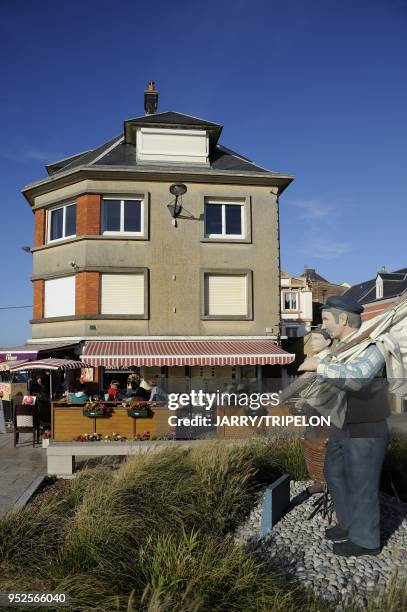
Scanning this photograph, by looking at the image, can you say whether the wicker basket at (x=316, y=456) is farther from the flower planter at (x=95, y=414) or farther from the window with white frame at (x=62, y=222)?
the window with white frame at (x=62, y=222)

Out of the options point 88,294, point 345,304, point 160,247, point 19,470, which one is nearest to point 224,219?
point 160,247

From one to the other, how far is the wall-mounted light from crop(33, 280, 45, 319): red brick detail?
578 centimetres

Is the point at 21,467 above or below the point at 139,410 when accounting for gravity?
below

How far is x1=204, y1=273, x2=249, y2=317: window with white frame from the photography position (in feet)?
66.1

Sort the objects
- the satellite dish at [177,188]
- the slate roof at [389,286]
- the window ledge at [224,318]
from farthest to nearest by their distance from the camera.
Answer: the slate roof at [389,286], the window ledge at [224,318], the satellite dish at [177,188]

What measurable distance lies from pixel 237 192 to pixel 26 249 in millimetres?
9434

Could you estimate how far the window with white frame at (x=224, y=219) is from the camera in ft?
68.1

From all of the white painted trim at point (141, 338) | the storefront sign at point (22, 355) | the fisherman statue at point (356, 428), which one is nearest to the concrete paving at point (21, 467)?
the fisherman statue at point (356, 428)

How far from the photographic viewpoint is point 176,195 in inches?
770

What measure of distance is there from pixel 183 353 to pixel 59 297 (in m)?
5.98

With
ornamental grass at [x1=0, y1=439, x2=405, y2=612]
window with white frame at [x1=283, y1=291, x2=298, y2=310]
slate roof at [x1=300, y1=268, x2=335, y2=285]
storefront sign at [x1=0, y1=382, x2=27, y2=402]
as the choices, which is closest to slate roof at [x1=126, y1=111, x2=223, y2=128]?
storefront sign at [x1=0, y1=382, x2=27, y2=402]

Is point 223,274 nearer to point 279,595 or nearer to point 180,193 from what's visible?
point 180,193

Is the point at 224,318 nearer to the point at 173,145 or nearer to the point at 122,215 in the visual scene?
the point at 122,215

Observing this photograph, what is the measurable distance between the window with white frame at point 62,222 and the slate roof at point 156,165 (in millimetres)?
1348
